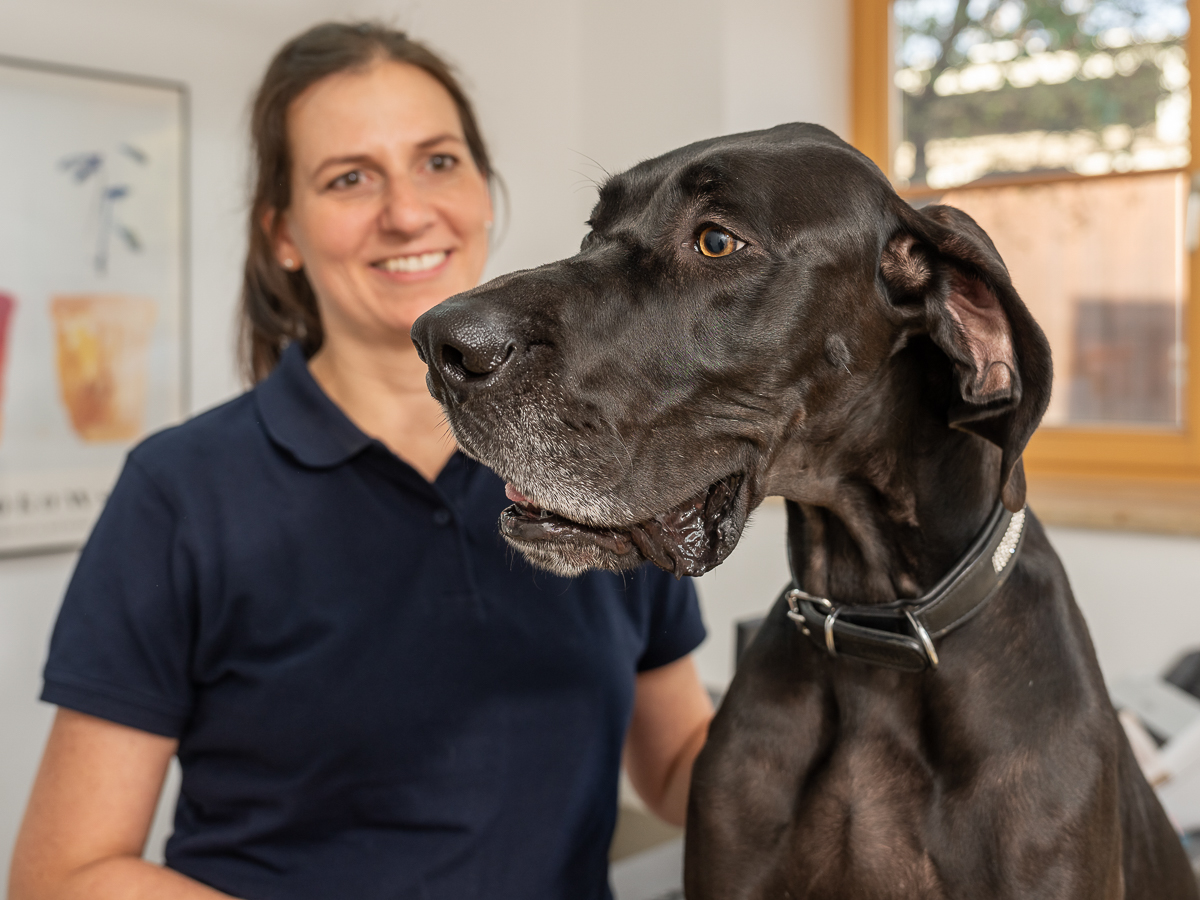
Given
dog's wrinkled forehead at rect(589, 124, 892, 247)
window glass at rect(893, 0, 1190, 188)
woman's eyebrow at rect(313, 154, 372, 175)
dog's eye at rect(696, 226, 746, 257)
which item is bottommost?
dog's eye at rect(696, 226, 746, 257)

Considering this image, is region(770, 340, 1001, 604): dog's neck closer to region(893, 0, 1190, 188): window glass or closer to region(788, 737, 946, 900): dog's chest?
region(788, 737, 946, 900): dog's chest

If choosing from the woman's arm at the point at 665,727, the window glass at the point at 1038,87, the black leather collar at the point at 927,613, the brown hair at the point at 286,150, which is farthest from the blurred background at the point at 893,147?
the black leather collar at the point at 927,613

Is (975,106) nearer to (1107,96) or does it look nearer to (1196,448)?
(1107,96)

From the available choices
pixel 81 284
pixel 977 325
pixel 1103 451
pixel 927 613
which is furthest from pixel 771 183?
pixel 1103 451

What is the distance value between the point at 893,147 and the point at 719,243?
2459mm

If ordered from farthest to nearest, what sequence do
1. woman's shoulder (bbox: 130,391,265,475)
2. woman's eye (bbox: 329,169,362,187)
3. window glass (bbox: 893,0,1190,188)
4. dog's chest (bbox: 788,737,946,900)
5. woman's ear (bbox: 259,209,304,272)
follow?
window glass (bbox: 893,0,1190,188)
woman's ear (bbox: 259,209,304,272)
woman's eye (bbox: 329,169,362,187)
woman's shoulder (bbox: 130,391,265,475)
dog's chest (bbox: 788,737,946,900)

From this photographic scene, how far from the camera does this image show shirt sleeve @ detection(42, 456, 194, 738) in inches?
45.6

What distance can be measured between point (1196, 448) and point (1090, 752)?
2.07 m

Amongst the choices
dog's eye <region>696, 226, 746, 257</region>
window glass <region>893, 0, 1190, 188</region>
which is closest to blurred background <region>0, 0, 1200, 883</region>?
window glass <region>893, 0, 1190, 188</region>

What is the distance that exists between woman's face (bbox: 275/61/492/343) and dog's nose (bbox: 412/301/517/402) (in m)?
0.53

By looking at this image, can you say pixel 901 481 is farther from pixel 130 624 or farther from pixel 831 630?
pixel 130 624

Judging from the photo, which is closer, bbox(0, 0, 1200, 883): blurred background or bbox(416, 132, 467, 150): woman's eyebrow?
bbox(416, 132, 467, 150): woman's eyebrow

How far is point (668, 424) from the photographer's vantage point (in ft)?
2.78

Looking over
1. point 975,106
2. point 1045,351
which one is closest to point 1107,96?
point 975,106
